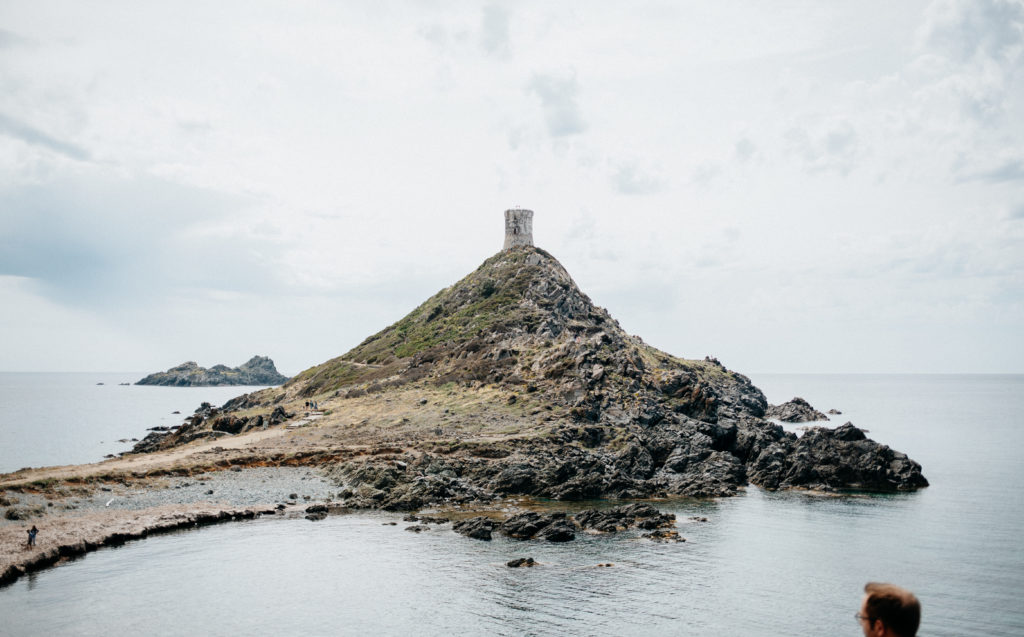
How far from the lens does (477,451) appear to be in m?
81.1

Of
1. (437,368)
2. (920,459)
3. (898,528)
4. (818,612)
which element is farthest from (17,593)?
(920,459)

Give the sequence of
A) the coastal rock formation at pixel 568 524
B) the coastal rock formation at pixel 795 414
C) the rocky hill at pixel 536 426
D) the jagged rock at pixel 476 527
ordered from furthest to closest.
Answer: the coastal rock formation at pixel 795 414
the rocky hill at pixel 536 426
the coastal rock formation at pixel 568 524
the jagged rock at pixel 476 527

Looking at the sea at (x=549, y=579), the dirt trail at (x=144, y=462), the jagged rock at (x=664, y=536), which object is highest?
the dirt trail at (x=144, y=462)

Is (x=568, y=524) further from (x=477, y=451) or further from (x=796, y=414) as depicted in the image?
(x=796, y=414)

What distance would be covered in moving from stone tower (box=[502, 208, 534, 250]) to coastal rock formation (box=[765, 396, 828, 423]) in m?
80.2

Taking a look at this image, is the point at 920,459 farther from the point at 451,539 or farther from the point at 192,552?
the point at 192,552

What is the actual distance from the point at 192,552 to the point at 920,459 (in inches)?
3952

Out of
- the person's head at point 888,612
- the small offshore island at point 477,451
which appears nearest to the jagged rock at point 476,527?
the small offshore island at point 477,451

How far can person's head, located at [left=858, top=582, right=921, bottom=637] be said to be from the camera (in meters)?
6.51

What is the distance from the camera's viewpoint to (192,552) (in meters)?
50.2

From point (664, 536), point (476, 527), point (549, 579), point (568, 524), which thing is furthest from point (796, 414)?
point (549, 579)

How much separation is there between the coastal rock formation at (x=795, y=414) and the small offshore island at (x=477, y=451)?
6969 cm

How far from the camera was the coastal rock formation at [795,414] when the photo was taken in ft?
591

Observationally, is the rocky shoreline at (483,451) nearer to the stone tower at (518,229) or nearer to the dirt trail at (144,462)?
the dirt trail at (144,462)
